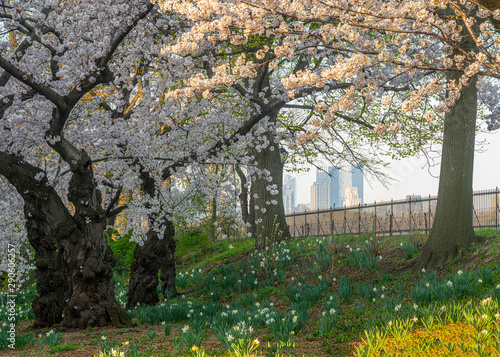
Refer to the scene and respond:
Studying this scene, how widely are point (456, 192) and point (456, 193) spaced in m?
0.02

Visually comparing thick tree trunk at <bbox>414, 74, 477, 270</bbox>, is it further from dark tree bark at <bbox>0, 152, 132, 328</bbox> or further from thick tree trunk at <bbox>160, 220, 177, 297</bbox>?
dark tree bark at <bbox>0, 152, 132, 328</bbox>

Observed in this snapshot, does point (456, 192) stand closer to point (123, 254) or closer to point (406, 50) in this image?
point (406, 50)

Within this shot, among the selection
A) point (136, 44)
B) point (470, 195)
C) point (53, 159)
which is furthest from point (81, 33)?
point (470, 195)

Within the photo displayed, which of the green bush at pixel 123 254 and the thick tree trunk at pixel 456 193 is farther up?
the thick tree trunk at pixel 456 193

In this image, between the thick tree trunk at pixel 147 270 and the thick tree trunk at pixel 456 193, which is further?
the thick tree trunk at pixel 147 270

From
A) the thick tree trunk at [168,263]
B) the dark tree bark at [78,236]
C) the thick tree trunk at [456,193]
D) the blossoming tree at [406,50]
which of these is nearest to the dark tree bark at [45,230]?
the dark tree bark at [78,236]

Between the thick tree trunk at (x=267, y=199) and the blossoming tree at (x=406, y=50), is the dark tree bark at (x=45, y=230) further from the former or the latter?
the thick tree trunk at (x=267, y=199)

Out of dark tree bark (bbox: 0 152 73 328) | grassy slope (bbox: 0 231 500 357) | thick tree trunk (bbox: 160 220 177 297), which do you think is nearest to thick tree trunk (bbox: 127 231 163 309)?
thick tree trunk (bbox: 160 220 177 297)

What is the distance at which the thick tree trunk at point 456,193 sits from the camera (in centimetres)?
862

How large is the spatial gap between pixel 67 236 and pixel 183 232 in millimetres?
12545

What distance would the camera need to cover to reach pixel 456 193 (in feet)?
28.3

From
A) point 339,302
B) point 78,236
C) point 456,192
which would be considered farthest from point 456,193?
point 78,236

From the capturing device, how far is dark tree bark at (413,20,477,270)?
28.3ft

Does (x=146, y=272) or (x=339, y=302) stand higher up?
(x=146, y=272)
